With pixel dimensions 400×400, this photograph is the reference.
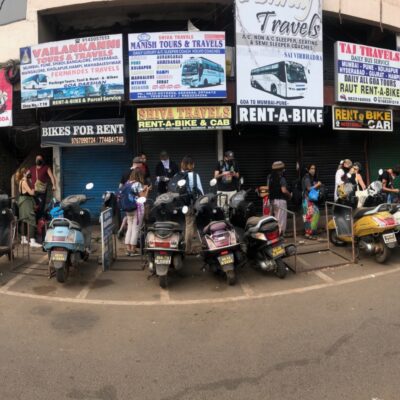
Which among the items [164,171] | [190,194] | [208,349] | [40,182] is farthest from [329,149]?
[208,349]

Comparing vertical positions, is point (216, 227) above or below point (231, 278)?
above

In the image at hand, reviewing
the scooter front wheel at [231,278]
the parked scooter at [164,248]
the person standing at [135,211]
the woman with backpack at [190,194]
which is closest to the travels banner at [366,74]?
the woman with backpack at [190,194]

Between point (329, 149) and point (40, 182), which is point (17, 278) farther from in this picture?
point (329, 149)

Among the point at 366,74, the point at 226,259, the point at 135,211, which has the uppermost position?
the point at 366,74

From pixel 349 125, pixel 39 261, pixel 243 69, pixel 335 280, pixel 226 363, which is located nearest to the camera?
pixel 226 363

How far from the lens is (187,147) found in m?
11.0

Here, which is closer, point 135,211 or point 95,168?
point 135,211

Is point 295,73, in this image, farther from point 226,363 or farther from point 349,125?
point 226,363

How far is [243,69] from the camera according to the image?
9422mm

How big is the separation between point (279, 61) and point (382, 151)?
17.4 feet

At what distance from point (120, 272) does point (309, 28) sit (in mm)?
7210

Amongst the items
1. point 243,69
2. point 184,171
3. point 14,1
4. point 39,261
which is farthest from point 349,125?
point 14,1

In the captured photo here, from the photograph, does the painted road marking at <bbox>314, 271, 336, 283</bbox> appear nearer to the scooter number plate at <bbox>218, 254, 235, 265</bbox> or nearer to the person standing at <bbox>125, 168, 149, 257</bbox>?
the scooter number plate at <bbox>218, 254, 235, 265</bbox>

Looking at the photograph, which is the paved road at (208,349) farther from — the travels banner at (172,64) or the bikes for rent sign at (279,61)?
the travels banner at (172,64)
